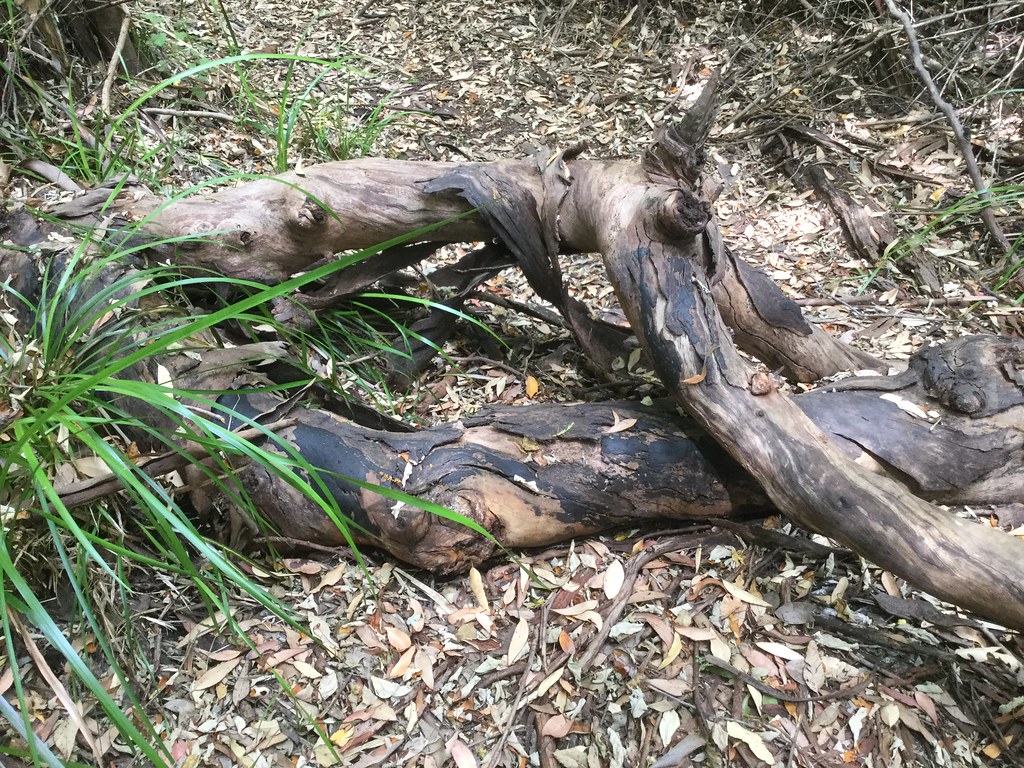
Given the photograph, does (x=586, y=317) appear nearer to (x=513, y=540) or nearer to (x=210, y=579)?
(x=513, y=540)

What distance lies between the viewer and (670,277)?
1.79m

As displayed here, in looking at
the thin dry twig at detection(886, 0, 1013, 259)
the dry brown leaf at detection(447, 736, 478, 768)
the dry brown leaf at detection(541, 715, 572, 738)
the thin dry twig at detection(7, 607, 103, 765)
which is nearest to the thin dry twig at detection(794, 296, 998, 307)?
the thin dry twig at detection(886, 0, 1013, 259)

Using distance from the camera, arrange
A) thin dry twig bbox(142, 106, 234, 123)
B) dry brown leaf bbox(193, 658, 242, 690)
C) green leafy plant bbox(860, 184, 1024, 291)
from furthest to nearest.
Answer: thin dry twig bbox(142, 106, 234, 123) → green leafy plant bbox(860, 184, 1024, 291) → dry brown leaf bbox(193, 658, 242, 690)

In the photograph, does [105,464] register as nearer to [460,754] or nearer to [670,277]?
[460,754]

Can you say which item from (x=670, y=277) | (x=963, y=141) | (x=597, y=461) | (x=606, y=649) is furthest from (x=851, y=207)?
(x=606, y=649)

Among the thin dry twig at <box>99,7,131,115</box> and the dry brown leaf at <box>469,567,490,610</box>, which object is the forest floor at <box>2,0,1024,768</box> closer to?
the dry brown leaf at <box>469,567,490,610</box>

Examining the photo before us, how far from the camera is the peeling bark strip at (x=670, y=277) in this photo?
4.79ft

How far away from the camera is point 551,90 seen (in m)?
4.16

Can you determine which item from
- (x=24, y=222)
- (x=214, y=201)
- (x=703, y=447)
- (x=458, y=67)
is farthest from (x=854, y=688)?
(x=458, y=67)

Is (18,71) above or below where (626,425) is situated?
above

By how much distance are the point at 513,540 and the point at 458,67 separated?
352 cm

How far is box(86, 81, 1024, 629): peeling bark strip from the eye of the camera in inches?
57.5

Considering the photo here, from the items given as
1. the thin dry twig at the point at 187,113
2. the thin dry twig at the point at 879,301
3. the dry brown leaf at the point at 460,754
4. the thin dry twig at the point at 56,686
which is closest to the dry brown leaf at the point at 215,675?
the thin dry twig at the point at 56,686

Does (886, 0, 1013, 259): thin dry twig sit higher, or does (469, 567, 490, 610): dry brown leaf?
(886, 0, 1013, 259): thin dry twig
